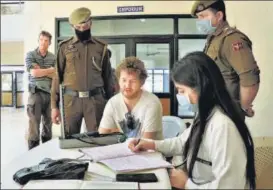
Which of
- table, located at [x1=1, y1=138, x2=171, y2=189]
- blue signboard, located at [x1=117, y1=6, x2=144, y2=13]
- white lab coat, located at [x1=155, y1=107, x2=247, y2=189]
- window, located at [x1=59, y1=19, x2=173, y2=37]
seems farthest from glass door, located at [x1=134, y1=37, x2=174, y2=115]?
white lab coat, located at [x1=155, y1=107, x2=247, y2=189]

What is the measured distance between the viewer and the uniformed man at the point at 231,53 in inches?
77.7

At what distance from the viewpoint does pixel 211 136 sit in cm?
113

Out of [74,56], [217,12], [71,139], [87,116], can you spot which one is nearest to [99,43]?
[74,56]

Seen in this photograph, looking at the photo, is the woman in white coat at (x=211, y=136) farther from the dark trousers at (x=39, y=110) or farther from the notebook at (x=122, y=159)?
the dark trousers at (x=39, y=110)

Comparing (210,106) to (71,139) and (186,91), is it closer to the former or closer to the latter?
(186,91)

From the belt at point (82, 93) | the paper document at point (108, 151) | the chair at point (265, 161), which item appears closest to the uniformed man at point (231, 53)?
the chair at point (265, 161)

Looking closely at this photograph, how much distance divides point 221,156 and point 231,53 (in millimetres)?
1052

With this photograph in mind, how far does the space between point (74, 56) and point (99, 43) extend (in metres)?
0.23

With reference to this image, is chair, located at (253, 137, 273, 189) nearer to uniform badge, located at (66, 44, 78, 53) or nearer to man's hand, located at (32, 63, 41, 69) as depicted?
uniform badge, located at (66, 44, 78, 53)

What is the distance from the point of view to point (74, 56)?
8.45 ft

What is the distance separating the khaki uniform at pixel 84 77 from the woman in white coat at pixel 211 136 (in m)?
1.41

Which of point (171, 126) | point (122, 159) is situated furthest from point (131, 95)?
point (122, 159)

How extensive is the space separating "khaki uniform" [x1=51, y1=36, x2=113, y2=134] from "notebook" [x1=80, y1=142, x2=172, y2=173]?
1133mm

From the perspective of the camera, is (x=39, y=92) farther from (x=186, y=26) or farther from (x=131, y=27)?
(x=186, y=26)
